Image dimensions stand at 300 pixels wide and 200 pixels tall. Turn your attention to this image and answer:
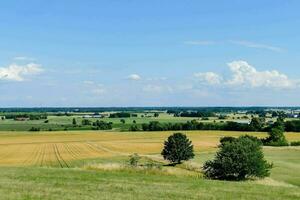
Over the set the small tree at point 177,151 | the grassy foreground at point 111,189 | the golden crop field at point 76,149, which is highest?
the grassy foreground at point 111,189

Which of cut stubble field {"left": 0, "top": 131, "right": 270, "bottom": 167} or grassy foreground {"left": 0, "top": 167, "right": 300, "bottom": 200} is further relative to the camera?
cut stubble field {"left": 0, "top": 131, "right": 270, "bottom": 167}

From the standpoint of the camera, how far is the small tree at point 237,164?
52.8 meters

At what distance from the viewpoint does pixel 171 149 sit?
89.7 metres

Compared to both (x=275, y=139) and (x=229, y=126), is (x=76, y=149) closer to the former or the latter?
(x=275, y=139)

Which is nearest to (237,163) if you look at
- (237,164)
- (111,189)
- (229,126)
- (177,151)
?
(237,164)

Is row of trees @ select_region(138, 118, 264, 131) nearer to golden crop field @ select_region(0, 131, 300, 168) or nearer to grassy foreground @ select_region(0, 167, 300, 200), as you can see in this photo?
golden crop field @ select_region(0, 131, 300, 168)

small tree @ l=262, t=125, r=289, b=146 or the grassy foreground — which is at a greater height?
the grassy foreground

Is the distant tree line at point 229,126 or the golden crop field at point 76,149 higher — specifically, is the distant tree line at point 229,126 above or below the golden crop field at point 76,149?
above

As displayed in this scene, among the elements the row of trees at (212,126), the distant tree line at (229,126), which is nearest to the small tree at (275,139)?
the distant tree line at (229,126)

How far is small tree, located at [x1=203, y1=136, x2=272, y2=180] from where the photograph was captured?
52.8 m

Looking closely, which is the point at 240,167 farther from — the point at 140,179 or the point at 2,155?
the point at 2,155

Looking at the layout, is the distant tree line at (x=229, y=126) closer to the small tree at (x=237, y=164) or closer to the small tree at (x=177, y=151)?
the small tree at (x=177, y=151)

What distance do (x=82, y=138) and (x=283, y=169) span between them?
88.6 metres

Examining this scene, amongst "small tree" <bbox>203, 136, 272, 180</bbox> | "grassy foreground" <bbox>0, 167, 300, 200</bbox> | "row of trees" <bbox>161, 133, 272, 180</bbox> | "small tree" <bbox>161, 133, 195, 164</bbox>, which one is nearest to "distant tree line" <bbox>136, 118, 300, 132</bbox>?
"small tree" <bbox>161, 133, 195, 164</bbox>
